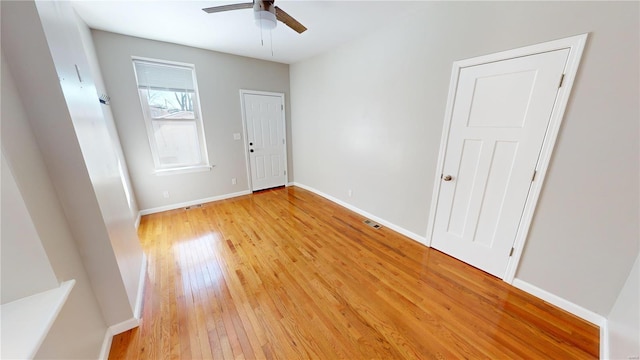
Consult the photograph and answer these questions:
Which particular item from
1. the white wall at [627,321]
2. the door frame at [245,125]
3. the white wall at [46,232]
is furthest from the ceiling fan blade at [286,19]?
Answer: the white wall at [627,321]

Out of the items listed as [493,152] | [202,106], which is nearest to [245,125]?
[202,106]

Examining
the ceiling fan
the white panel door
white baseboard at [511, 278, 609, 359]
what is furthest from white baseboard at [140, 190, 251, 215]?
white baseboard at [511, 278, 609, 359]

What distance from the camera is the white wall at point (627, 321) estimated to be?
1077mm

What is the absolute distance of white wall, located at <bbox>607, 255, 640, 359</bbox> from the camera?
108 cm

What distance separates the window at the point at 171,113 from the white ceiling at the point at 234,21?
0.44 m

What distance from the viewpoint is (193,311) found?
1612 millimetres

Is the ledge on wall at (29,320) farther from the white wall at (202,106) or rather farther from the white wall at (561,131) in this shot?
the white wall at (561,131)

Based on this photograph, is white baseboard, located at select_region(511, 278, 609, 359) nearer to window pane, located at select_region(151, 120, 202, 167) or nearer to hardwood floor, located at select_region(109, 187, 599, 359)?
hardwood floor, located at select_region(109, 187, 599, 359)

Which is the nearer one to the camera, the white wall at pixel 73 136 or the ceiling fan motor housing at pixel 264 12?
the white wall at pixel 73 136

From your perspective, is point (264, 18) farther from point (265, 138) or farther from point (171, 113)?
point (265, 138)

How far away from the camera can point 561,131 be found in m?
1.51

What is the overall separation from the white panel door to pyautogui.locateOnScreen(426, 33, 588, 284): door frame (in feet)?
0.10

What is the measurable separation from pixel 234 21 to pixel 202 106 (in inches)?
60.5

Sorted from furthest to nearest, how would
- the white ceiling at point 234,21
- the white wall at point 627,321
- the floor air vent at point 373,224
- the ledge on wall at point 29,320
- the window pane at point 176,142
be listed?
the window pane at point 176,142 → the floor air vent at point 373,224 → the white ceiling at point 234,21 → the white wall at point 627,321 → the ledge on wall at point 29,320
